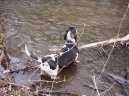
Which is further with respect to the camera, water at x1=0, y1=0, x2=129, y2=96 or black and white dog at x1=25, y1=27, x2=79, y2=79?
water at x1=0, y1=0, x2=129, y2=96

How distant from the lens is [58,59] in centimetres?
673

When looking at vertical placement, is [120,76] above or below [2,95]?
below

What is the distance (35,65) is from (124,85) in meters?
1.99

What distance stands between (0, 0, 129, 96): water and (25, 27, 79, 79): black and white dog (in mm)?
307

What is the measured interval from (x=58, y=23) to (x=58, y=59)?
2954 millimetres

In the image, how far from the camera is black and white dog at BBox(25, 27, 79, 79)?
6418mm

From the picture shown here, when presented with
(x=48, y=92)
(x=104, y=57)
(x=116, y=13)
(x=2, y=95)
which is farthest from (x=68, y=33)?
(x=116, y=13)

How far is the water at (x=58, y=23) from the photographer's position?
7.50 m

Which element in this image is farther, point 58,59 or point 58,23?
point 58,23

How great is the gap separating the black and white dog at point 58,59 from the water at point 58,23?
0.31 meters

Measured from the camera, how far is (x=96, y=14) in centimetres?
1045

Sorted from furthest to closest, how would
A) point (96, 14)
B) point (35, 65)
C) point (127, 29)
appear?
point (96, 14) → point (127, 29) → point (35, 65)

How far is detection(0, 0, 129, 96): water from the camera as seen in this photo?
7496 mm

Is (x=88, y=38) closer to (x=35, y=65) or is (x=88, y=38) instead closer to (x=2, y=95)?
(x=35, y=65)
